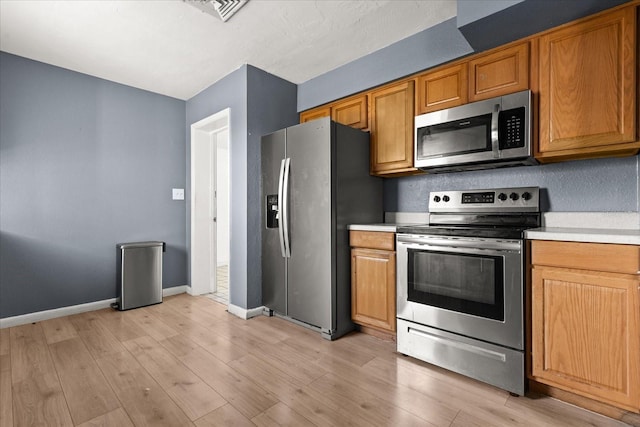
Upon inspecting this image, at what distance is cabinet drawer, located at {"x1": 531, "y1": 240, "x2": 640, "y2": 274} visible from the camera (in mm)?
1436

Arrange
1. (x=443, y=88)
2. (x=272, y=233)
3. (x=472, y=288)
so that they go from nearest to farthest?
1. (x=472, y=288)
2. (x=443, y=88)
3. (x=272, y=233)

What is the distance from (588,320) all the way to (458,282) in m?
0.64

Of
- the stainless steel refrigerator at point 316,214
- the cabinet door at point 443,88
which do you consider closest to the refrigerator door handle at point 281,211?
the stainless steel refrigerator at point 316,214

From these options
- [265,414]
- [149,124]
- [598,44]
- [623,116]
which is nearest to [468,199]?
[623,116]

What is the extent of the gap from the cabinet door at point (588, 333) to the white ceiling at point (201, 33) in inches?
77.8

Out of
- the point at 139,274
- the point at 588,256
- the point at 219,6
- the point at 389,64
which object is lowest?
the point at 139,274

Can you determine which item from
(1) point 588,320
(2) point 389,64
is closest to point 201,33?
(2) point 389,64

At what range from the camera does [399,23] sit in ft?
7.82

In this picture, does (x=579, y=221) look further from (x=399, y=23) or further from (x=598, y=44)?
(x=399, y=23)

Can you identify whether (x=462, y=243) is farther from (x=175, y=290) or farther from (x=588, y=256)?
(x=175, y=290)

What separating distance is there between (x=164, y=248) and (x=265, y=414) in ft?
9.31

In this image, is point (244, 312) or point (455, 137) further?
point (244, 312)

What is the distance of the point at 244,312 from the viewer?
9.96 ft

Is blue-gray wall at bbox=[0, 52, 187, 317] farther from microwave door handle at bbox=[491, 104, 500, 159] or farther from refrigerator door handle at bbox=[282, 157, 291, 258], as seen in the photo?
microwave door handle at bbox=[491, 104, 500, 159]
